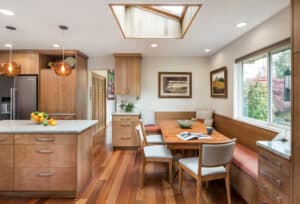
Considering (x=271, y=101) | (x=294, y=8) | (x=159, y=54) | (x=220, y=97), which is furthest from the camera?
(x=159, y=54)

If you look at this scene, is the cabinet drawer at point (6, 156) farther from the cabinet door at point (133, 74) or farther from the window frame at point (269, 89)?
the window frame at point (269, 89)

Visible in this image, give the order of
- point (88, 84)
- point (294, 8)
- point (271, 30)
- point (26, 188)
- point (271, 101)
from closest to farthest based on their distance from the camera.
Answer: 1. point (294, 8)
2. point (26, 188)
3. point (271, 30)
4. point (271, 101)
5. point (88, 84)

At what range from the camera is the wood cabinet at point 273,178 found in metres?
1.59

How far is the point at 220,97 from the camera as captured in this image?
15.1ft

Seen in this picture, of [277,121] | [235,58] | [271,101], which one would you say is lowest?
[277,121]

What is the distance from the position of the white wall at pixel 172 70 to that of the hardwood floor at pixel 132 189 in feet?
6.44

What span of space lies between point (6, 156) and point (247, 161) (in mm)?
3078

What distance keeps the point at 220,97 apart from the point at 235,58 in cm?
109

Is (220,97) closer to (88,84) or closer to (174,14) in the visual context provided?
(174,14)

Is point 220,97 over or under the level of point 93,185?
over

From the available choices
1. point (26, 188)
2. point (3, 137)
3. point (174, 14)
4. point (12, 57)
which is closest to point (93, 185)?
point (26, 188)

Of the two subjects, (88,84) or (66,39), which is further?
(88,84)

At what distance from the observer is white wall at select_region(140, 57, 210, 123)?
538 centimetres

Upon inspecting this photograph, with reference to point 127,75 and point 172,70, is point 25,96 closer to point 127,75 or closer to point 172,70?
point 127,75
